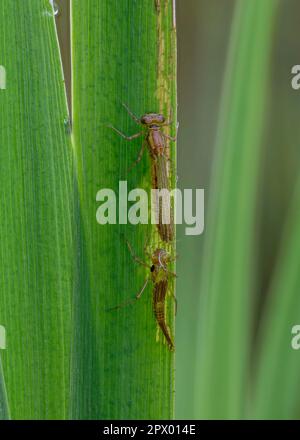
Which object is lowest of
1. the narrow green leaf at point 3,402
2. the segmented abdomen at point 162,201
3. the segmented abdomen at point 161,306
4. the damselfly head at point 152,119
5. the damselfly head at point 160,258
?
the narrow green leaf at point 3,402

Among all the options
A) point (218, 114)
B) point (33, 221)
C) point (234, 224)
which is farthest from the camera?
point (218, 114)

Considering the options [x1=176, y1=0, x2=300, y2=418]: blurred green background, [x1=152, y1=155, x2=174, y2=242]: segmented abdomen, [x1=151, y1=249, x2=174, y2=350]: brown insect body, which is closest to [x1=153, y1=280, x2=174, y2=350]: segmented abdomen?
[x1=151, y1=249, x2=174, y2=350]: brown insect body

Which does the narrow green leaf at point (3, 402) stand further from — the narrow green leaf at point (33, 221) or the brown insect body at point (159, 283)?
the brown insect body at point (159, 283)

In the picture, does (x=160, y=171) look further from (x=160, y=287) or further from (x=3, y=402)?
(x=3, y=402)

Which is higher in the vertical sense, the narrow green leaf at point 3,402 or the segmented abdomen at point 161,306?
the segmented abdomen at point 161,306

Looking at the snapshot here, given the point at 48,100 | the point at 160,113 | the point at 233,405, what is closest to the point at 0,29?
the point at 48,100

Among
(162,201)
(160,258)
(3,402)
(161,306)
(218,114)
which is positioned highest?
(218,114)

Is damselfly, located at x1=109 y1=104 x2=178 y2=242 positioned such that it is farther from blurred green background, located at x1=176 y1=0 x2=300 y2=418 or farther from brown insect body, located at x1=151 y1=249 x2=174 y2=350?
blurred green background, located at x1=176 y1=0 x2=300 y2=418

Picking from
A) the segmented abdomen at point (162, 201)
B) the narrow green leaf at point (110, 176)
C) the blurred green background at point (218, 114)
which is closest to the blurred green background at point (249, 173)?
the blurred green background at point (218, 114)

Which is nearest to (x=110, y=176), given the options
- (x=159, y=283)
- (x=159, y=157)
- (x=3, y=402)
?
(x=159, y=157)
